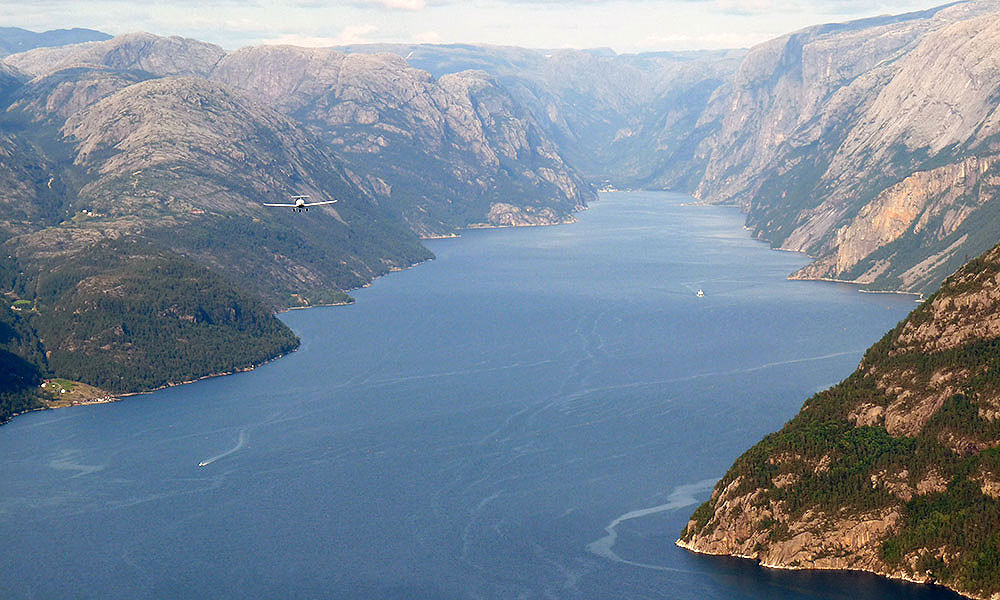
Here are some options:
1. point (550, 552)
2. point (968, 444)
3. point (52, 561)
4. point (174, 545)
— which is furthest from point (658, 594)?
point (52, 561)

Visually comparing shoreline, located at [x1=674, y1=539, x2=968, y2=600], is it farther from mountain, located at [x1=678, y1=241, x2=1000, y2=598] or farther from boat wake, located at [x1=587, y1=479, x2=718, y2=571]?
boat wake, located at [x1=587, y1=479, x2=718, y2=571]

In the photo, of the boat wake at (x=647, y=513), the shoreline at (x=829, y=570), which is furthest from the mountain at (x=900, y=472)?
the boat wake at (x=647, y=513)

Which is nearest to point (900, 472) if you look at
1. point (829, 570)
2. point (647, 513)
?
point (829, 570)

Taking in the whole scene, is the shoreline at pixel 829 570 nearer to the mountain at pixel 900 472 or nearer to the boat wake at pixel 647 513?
the mountain at pixel 900 472

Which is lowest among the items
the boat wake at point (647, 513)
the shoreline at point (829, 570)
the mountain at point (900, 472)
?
the boat wake at point (647, 513)

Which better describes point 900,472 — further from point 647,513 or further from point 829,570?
point 647,513

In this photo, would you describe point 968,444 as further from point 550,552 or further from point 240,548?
point 240,548
